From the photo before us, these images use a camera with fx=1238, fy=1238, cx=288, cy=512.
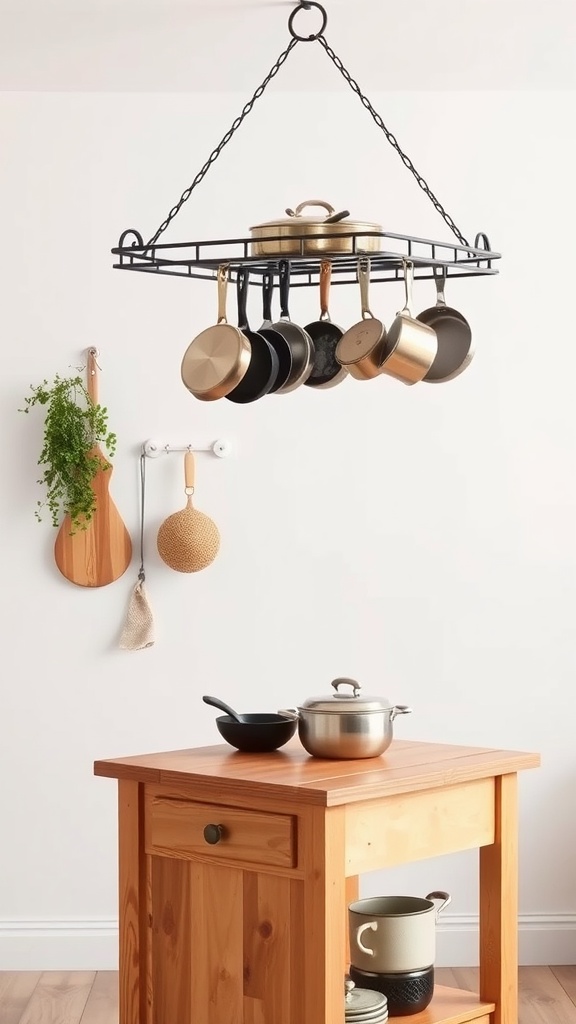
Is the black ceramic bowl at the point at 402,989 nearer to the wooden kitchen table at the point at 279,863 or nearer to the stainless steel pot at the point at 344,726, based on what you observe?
the wooden kitchen table at the point at 279,863

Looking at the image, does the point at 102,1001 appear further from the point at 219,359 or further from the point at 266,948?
the point at 219,359

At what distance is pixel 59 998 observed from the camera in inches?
148

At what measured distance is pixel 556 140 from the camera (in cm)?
422

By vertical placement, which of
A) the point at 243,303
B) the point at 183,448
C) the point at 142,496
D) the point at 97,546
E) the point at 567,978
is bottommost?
the point at 567,978

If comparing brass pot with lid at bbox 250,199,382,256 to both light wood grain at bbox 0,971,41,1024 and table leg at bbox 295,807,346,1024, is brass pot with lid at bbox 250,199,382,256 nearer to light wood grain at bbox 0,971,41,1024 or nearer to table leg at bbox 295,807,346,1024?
table leg at bbox 295,807,346,1024

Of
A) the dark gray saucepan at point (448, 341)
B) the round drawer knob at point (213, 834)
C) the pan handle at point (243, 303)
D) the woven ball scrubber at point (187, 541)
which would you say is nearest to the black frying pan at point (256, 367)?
the pan handle at point (243, 303)

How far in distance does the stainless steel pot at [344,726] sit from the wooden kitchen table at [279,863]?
3 cm

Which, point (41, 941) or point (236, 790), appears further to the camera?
point (41, 941)

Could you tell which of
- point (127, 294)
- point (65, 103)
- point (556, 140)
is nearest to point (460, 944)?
point (127, 294)

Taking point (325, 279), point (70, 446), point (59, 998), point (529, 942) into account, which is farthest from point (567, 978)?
point (325, 279)

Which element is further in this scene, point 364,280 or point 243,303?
point 243,303

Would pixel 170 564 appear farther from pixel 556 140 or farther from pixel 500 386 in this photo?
pixel 556 140

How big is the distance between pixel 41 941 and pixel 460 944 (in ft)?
4.54

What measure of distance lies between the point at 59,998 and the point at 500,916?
174 centimetres
